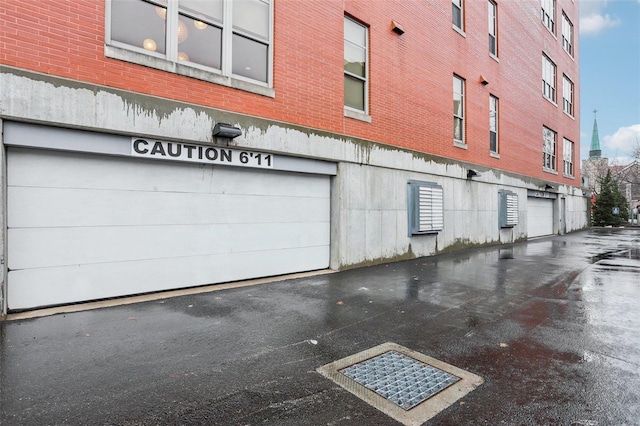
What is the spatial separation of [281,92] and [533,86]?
55.9 feet

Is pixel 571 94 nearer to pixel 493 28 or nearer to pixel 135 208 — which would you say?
pixel 493 28

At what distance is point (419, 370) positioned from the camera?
11.0ft

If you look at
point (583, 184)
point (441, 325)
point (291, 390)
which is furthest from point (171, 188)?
point (583, 184)

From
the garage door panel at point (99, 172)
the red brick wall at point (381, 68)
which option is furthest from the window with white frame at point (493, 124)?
the garage door panel at point (99, 172)

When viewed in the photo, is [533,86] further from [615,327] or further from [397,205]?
[615,327]

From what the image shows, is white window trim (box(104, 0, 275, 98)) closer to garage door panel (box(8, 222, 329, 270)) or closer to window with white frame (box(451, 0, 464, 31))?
garage door panel (box(8, 222, 329, 270))

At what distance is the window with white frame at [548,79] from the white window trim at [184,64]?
1932 centimetres

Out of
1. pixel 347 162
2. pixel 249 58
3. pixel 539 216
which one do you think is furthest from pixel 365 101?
pixel 539 216

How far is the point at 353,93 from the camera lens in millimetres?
9516

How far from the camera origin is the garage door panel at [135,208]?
5074 mm

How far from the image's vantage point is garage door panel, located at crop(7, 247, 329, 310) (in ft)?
16.6

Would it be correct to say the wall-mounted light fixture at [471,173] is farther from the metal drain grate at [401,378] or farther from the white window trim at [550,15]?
the white window trim at [550,15]

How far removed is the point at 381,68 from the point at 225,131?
5.78 meters

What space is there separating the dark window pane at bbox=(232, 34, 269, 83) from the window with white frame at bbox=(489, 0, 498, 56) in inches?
488
